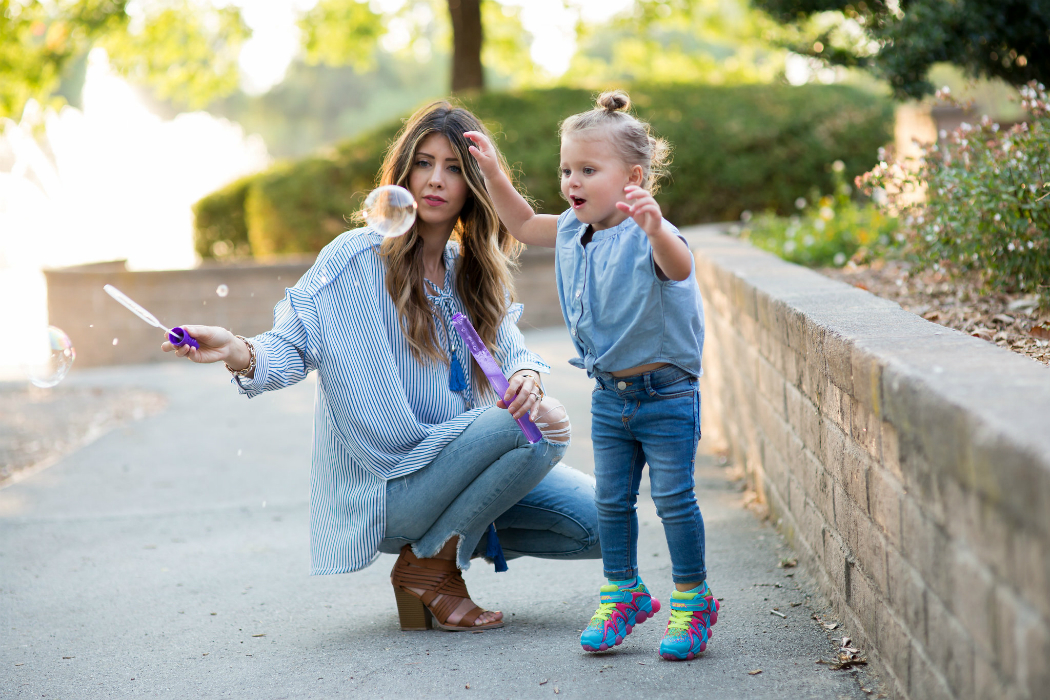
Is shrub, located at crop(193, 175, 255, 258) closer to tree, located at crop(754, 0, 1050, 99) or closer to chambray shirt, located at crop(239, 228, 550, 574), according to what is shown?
tree, located at crop(754, 0, 1050, 99)

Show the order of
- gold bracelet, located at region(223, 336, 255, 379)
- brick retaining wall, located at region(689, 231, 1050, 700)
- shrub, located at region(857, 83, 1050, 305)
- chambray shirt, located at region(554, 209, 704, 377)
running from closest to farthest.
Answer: brick retaining wall, located at region(689, 231, 1050, 700) < chambray shirt, located at region(554, 209, 704, 377) < gold bracelet, located at region(223, 336, 255, 379) < shrub, located at region(857, 83, 1050, 305)

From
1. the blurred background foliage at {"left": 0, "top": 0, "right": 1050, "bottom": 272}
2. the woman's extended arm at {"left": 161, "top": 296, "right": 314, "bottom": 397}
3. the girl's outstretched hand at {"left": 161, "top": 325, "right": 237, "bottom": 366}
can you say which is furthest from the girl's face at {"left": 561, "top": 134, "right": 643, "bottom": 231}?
the blurred background foliage at {"left": 0, "top": 0, "right": 1050, "bottom": 272}

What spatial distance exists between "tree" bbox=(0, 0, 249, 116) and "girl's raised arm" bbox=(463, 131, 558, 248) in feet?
34.5

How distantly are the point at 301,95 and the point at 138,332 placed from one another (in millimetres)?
43313

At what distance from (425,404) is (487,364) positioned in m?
0.28

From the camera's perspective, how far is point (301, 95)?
52.4 meters

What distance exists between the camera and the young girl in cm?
287

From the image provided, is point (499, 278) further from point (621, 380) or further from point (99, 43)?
point (99, 43)

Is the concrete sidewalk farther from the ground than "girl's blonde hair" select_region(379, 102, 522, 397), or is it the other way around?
"girl's blonde hair" select_region(379, 102, 522, 397)

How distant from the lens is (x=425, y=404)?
135 inches

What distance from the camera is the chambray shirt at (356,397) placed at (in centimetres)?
328

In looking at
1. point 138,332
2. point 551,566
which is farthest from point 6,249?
point 551,566

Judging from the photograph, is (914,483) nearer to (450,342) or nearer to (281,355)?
(450,342)

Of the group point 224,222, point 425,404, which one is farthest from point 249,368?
point 224,222
